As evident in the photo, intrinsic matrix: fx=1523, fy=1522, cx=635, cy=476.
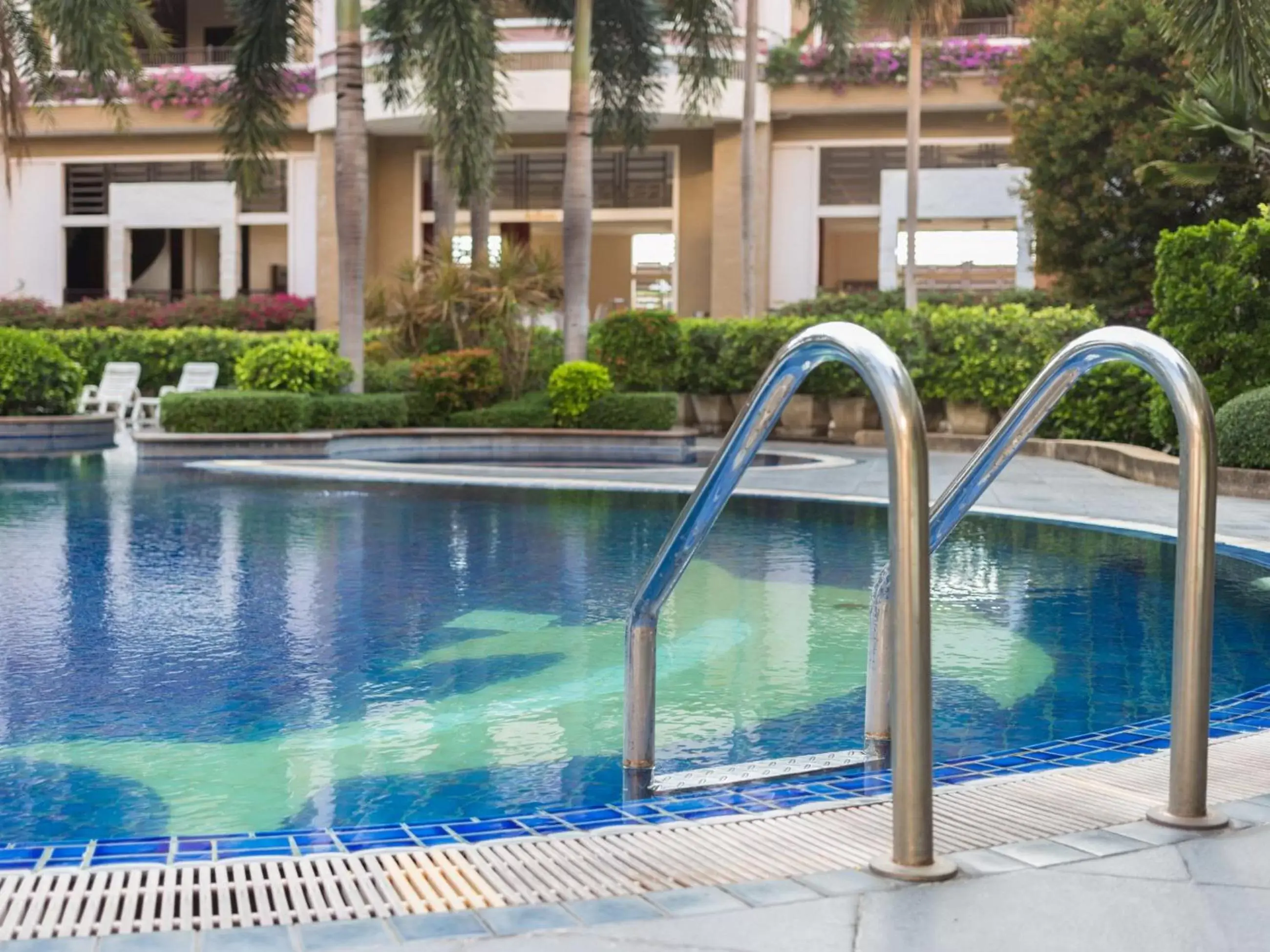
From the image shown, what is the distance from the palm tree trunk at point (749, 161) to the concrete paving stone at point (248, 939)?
71.9ft

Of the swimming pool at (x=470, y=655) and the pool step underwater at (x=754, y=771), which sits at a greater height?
the pool step underwater at (x=754, y=771)

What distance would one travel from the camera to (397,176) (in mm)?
33125

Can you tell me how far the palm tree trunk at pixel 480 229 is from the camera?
20.6 metres

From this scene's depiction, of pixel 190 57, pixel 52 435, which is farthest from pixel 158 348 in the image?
pixel 190 57

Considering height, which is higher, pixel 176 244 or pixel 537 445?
pixel 176 244

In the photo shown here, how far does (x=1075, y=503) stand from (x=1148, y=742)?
7383 mm

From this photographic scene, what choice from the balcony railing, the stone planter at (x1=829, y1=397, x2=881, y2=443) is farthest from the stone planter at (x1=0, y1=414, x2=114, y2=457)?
the balcony railing

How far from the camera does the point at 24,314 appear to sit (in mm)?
31422

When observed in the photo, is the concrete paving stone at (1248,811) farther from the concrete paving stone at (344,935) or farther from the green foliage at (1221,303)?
the green foliage at (1221,303)

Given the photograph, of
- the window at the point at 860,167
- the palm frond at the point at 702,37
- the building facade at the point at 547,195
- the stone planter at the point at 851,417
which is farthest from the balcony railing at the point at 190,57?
the stone planter at the point at 851,417

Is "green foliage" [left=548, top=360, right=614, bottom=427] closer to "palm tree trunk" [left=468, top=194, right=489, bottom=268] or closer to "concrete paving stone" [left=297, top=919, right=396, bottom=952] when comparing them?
"palm tree trunk" [left=468, top=194, right=489, bottom=268]

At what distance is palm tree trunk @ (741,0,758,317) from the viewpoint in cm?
2398

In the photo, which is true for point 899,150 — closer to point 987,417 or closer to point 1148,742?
point 987,417

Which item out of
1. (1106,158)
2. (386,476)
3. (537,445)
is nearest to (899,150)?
(1106,158)
